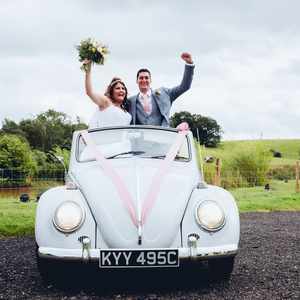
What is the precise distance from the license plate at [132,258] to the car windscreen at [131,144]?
1.57m

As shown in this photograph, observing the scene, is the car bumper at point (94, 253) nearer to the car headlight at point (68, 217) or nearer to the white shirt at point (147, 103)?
the car headlight at point (68, 217)

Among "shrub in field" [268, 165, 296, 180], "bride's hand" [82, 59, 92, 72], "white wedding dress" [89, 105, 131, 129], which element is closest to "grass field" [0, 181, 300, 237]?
"white wedding dress" [89, 105, 131, 129]

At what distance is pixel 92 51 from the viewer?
7.58 m

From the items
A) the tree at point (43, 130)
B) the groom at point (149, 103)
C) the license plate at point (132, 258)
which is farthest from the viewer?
the tree at point (43, 130)

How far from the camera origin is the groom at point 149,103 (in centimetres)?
814

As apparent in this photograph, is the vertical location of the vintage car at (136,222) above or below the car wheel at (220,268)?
above

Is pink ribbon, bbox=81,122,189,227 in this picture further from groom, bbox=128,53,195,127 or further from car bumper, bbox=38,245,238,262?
groom, bbox=128,53,195,127

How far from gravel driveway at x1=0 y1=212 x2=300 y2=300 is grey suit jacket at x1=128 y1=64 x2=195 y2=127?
239 cm

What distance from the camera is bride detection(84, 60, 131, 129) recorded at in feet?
25.0

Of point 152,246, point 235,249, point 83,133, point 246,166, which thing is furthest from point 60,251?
point 246,166

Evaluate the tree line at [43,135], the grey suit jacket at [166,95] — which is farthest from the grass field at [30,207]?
the tree line at [43,135]

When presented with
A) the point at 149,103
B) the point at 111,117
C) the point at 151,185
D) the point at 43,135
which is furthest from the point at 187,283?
the point at 43,135

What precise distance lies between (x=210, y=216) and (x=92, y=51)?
352 cm

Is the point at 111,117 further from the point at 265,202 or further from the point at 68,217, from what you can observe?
the point at 265,202
